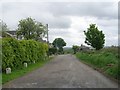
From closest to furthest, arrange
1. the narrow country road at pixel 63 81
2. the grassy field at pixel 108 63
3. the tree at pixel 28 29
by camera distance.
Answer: the narrow country road at pixel 63 81, the grassy field at pixel 108 63, the tree at pixel 28 29

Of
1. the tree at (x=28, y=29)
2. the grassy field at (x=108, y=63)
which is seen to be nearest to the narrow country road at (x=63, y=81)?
the grassy field at (x=108, y=63)

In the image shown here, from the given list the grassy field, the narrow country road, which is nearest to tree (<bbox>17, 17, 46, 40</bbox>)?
the grassy field

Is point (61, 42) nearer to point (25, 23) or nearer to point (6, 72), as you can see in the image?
point (25, 23)

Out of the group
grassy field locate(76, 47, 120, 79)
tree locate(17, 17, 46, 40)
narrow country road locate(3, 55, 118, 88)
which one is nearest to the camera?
narrow country road locate(3, 55, 118, 88)

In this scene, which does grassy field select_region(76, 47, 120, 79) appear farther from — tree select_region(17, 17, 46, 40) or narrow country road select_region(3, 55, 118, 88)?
tree select_region(17, 17, 46, 40)

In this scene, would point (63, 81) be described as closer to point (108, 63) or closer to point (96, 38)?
point (108, 63)

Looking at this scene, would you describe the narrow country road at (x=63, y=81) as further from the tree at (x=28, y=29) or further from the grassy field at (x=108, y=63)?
the tree at (x=28, y=29)

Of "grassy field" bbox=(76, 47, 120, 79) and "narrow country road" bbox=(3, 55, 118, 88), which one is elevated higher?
"grassy field" bbox=(76, 47, 120, 79)

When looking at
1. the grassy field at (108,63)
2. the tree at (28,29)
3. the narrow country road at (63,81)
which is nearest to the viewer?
the narrow country road at (63,81)

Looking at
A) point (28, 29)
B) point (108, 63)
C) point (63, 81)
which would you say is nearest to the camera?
point (63, 81)

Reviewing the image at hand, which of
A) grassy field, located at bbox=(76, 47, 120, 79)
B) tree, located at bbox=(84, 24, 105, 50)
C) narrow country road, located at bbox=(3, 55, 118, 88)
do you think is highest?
tree, located at bbox=(84, 24, 105, 50)

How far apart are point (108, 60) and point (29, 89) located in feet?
47.9

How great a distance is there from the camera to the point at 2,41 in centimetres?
2203

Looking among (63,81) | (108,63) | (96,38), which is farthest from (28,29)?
(63,81)
